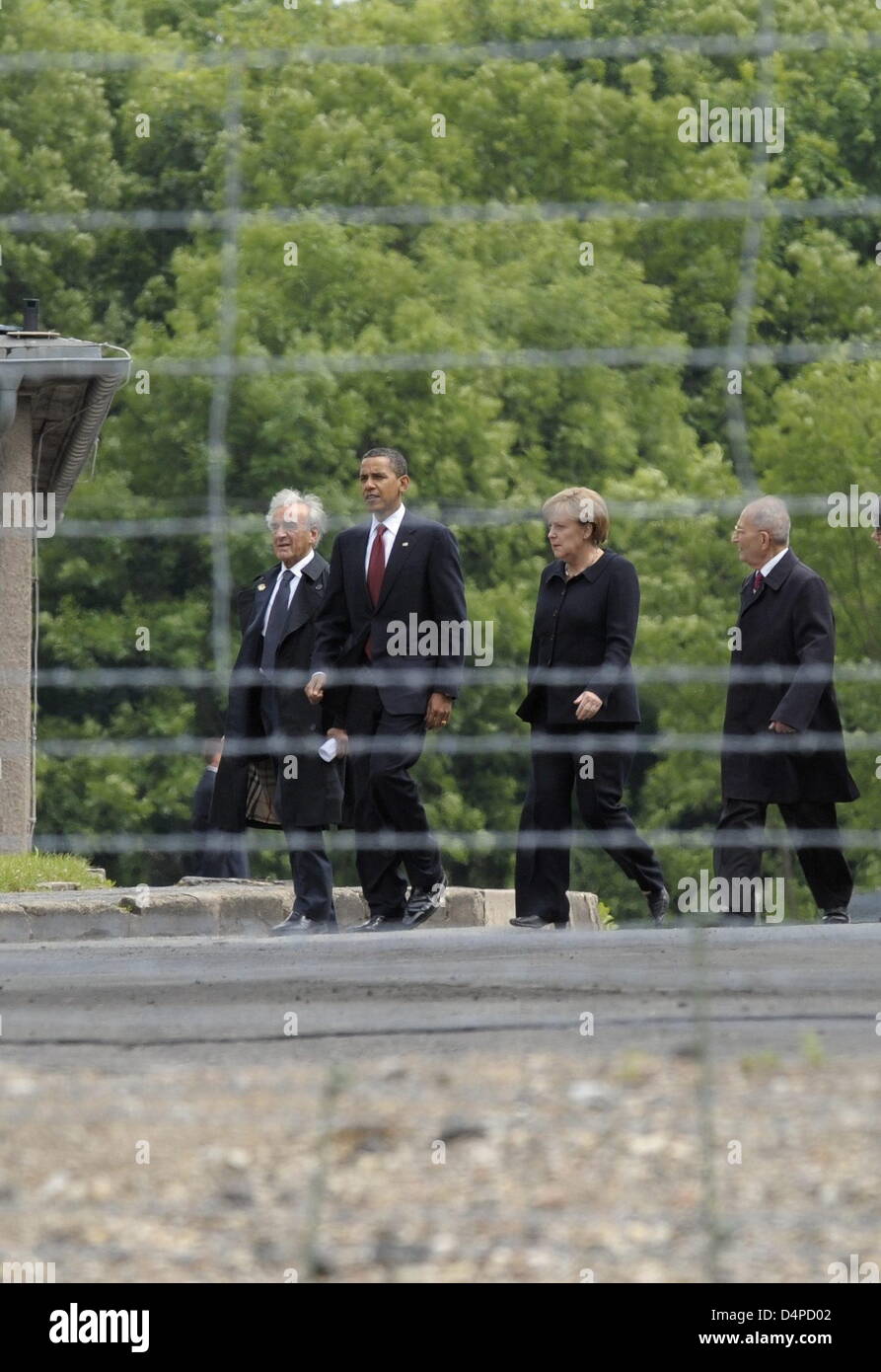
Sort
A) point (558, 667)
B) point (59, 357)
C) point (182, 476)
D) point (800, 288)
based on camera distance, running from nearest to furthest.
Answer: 1. point (558, 667)
2. point (59, 357)
3. point (182, 476)
4. point (800, 288)

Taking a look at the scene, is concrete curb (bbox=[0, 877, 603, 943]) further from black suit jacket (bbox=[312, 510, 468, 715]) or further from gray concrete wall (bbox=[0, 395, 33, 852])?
gray concrete wall (bbox=[0, 395, 33, 852])

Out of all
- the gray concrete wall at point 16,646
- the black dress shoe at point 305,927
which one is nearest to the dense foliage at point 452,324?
the gray concrete wall at point 16,646

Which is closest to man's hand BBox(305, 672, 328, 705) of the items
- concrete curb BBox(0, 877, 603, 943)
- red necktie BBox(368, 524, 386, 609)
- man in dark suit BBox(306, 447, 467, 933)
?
man in dark suit BBox(306, 447, 467, 933)

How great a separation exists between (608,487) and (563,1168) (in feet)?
79.7

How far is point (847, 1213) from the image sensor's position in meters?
4.06

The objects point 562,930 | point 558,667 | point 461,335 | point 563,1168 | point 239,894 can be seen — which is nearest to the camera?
point 563,1168

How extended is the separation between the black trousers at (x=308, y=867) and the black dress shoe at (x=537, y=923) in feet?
1.84

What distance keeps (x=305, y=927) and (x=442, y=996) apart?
8.98ft

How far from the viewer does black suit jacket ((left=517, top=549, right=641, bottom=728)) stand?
340 inches

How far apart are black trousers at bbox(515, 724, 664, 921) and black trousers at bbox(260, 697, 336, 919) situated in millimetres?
578

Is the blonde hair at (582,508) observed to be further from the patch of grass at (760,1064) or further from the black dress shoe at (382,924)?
the patch of grass at (760,1064)

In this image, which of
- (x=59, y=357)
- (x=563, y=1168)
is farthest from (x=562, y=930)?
(x=59, y=357)

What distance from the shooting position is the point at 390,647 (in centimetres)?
858

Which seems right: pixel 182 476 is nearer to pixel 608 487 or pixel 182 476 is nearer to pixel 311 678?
pixel 608 487
